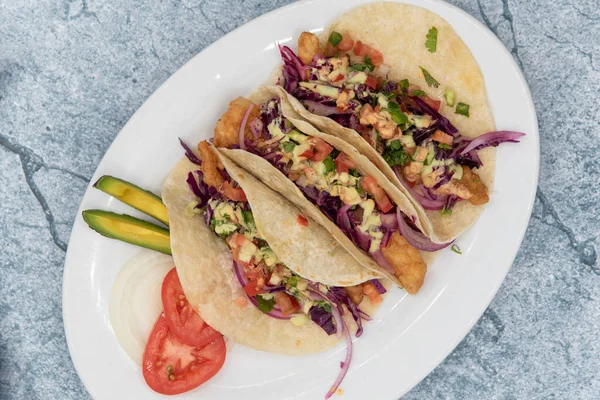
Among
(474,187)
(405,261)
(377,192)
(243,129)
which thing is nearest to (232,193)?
(243,129)

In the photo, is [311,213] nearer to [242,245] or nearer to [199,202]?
[242,245]

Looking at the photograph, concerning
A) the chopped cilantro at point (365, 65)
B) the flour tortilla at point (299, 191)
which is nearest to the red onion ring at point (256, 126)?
the flour tortilla at point (299, 191)

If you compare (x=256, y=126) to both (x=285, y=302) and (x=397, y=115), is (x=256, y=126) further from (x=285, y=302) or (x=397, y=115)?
(x=285, y=302)

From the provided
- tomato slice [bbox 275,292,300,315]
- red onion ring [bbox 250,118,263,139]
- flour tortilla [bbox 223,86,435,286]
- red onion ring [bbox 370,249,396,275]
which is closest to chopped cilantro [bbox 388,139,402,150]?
flour tortilla [bbox 223,86,435,286]

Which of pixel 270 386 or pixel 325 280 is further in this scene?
pixel 270 386

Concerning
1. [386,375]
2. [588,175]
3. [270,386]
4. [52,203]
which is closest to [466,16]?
[588,175]

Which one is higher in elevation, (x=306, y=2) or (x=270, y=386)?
(x=306, y=2)

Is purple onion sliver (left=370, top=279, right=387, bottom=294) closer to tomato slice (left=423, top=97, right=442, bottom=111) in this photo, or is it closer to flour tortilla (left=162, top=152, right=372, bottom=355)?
flour tortilla (left=162, top=152, right=372, bottom=355)
